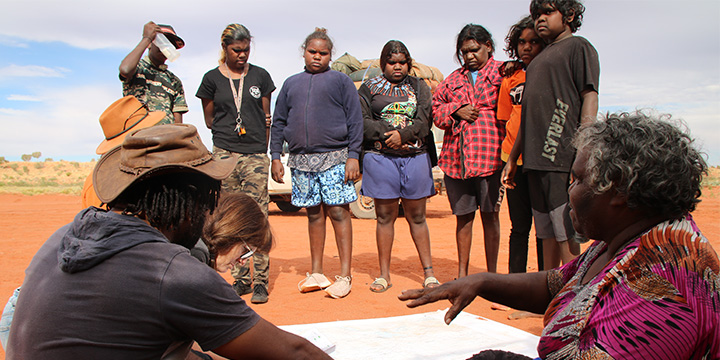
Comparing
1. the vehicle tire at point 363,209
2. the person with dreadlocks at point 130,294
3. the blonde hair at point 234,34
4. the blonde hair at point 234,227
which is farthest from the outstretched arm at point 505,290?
the vehicle tire at point 363,209

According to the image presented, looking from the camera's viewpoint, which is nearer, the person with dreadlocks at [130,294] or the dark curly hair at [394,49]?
the person with dreadlocks at [130,294]

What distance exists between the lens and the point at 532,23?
13.6 ft

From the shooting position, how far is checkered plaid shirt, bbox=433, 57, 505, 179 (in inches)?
178

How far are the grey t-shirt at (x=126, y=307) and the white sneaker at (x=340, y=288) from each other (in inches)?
128

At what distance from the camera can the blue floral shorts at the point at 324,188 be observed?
4.91 metres

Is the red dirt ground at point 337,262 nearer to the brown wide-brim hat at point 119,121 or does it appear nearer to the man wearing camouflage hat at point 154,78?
the brown wide-brim hat at point 119,121

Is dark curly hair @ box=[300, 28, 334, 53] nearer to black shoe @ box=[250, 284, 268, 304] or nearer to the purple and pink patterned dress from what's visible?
black shoe @ box=[250, 284, 268, 304]

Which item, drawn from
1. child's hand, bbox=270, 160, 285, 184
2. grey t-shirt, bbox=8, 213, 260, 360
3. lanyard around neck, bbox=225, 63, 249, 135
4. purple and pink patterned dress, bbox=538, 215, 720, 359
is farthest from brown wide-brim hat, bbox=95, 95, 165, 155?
purple and pink patterned dress, bbox=538, 215, 720, 359

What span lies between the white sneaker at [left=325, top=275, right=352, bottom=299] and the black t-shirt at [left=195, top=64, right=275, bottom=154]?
4.76 feet

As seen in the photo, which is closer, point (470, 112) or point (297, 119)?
point (470, 112)

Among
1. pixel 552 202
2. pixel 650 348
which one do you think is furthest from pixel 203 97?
pixel 650 348

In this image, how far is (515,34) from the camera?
172 inches

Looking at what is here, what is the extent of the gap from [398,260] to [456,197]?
2566 mm

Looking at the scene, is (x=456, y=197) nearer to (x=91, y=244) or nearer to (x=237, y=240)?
(x=237, y=240)
